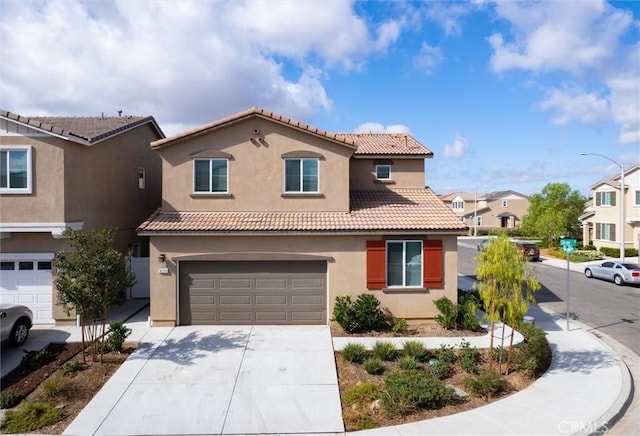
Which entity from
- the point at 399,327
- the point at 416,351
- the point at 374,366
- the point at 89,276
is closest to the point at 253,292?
the point at 399,327

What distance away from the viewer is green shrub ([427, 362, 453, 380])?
9.50 metres

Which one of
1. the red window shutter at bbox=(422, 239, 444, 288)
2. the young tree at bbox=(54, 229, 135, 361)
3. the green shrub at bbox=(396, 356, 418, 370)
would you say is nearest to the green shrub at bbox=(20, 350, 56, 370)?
the young tree at bbox=(54, 229, 135, 361)

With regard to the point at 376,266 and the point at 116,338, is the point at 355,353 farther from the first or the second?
the point at 116,338

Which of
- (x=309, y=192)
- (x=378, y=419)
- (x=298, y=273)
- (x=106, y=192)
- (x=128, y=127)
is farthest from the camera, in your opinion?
(x=128, y=127)

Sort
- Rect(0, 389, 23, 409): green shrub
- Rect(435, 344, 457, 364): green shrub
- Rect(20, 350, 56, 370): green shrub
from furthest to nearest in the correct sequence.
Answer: Rect(435, 344, 457, 364): green shrub < Rect(20, 350, 56, 370): green shrub < Rect(0, 389, 23, 409): green shrub

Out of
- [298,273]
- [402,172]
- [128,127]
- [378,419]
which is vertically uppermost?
[128,127]

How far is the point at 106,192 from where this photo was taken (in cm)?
1543

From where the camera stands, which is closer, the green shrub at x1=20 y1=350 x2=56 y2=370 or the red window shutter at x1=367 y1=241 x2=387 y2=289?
the green shrub at x1=20 y1=350 x2=56 y2=370

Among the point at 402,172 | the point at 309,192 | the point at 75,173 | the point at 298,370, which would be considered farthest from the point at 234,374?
the point at 402,172

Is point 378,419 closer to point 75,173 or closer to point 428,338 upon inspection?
point 428,338

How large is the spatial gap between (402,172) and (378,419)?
1129cm

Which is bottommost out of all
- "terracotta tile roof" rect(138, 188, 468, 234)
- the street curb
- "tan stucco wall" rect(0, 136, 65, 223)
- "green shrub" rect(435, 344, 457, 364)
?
the street curb

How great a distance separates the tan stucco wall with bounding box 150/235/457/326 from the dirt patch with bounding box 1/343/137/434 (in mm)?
1974

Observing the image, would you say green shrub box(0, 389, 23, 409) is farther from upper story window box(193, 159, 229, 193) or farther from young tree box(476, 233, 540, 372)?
young tree box(476, 233, 540, 372)
